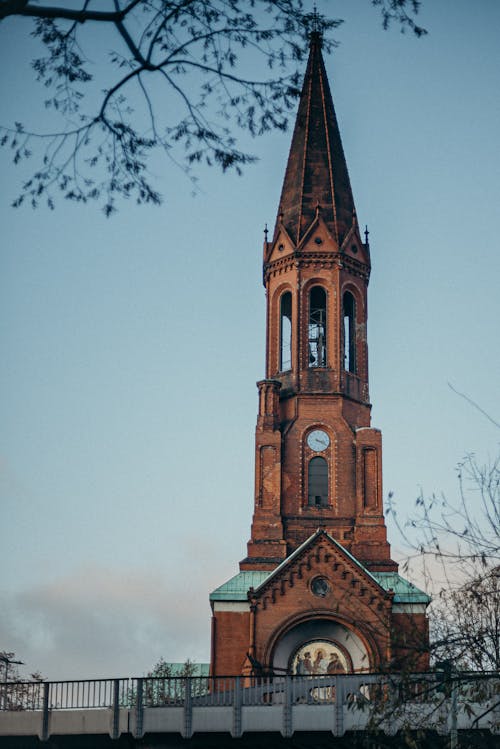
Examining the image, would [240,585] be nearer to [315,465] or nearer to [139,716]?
[315,465]

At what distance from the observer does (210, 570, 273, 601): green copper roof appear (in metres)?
50.2

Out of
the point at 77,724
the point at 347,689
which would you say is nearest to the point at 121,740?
the point at 77,724

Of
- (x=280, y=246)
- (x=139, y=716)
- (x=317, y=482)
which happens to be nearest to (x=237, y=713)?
(x=139, y=716)

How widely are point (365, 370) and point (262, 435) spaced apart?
236 inches

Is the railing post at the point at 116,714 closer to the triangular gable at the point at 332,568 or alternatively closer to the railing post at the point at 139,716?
the railing post at the point at 139,716

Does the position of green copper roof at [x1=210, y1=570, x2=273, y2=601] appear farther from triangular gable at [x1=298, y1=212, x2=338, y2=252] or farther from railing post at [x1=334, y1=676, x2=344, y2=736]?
railing post at [x1=334, y1=676, x2=344, y2=736]

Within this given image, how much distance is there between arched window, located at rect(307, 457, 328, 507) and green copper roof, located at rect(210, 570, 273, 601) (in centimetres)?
376

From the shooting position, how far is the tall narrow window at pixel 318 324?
55688mm

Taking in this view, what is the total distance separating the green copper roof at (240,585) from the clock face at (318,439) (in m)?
5.92

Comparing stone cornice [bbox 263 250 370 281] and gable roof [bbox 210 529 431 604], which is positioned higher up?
stone cornice [bbox 263 250 370 281]

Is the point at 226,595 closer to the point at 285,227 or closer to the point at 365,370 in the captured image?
the point at 365,370

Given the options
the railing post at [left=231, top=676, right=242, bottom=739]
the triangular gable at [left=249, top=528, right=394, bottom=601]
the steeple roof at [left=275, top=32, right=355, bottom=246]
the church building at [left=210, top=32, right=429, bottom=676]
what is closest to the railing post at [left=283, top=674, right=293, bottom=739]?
the railing post at [left=231, top=676, right=242, bottom=739]

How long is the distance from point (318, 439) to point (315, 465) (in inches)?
47.3

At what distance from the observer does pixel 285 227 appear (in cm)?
5778
